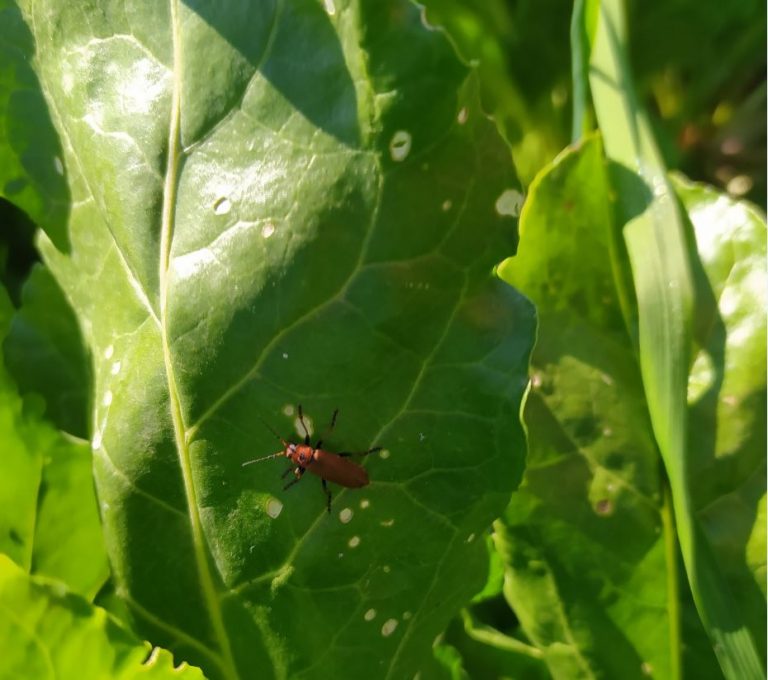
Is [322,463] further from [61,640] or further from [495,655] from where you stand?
[495,655]

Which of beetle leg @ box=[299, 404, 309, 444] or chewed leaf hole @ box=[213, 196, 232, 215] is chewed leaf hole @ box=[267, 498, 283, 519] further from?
chewed leaf hole @ box=[213, 196, 232, 215]

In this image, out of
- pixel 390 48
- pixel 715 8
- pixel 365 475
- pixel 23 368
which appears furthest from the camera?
pixel 715 8

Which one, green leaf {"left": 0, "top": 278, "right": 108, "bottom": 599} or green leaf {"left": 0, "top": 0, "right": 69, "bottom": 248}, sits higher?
green leaf {"left": 0, "top": 0, "right": 69, "bottom": 248}

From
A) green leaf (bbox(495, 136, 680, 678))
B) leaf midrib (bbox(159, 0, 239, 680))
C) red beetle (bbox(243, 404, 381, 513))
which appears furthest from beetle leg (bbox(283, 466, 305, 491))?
green leaf (bbox(495, 136, 680, 678))

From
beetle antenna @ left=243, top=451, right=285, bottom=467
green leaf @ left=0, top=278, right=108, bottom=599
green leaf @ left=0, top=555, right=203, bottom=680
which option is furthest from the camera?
green leaf @ left=0, top=278, right=108, bottom=599

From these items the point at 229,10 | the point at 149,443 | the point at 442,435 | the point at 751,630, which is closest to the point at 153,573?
the point at 149,443

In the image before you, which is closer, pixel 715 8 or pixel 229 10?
pixel 229 10

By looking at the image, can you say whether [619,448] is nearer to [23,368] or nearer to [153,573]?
[153,573]

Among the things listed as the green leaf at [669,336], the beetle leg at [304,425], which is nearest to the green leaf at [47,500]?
the beetle leg at [304,425]
